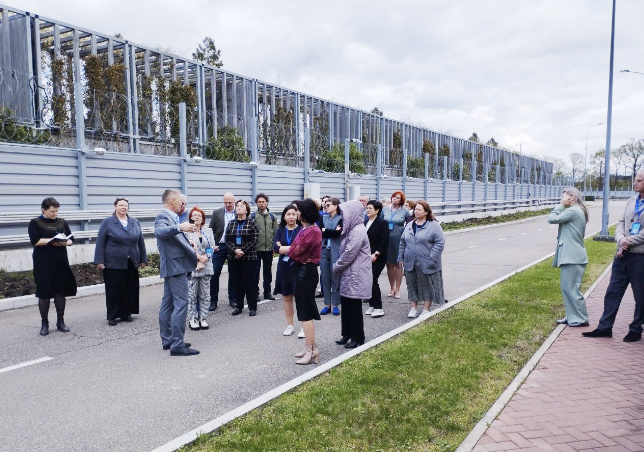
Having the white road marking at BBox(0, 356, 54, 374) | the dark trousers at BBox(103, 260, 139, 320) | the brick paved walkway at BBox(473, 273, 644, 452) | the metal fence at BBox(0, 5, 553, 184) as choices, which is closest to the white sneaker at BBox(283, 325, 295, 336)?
the dark trousers at BBox(103, 260, 139, 320)

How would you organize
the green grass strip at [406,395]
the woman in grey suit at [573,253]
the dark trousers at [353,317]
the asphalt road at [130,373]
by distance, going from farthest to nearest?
the woman in grey suit at [573,253]
the dark trousers at [353,317]
the asphalt road at [130,373]
the green grass strip at [406,395]

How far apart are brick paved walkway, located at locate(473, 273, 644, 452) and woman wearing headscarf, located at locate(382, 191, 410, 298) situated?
353 cm

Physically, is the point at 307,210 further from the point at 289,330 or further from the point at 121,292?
the point at 121,292

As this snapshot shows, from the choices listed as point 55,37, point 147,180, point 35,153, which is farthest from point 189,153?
point 55,37

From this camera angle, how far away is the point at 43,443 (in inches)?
155

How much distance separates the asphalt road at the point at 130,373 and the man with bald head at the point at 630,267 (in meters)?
2.74

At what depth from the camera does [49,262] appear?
718 cm

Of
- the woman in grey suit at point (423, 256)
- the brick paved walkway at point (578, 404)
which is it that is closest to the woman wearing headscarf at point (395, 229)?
the woman in grey suit at point (423, 256)

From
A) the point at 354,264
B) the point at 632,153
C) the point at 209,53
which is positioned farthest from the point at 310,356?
the point at 632,153

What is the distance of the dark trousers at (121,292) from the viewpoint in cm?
780

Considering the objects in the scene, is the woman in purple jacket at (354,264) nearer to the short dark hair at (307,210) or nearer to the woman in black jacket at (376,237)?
the short dark hair at (307,210)

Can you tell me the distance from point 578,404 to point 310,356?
2655 mm

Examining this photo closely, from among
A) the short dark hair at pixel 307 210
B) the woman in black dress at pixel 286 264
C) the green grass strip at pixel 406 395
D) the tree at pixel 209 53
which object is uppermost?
the tree at pixel 209 53

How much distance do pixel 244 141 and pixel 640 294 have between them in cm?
1331
